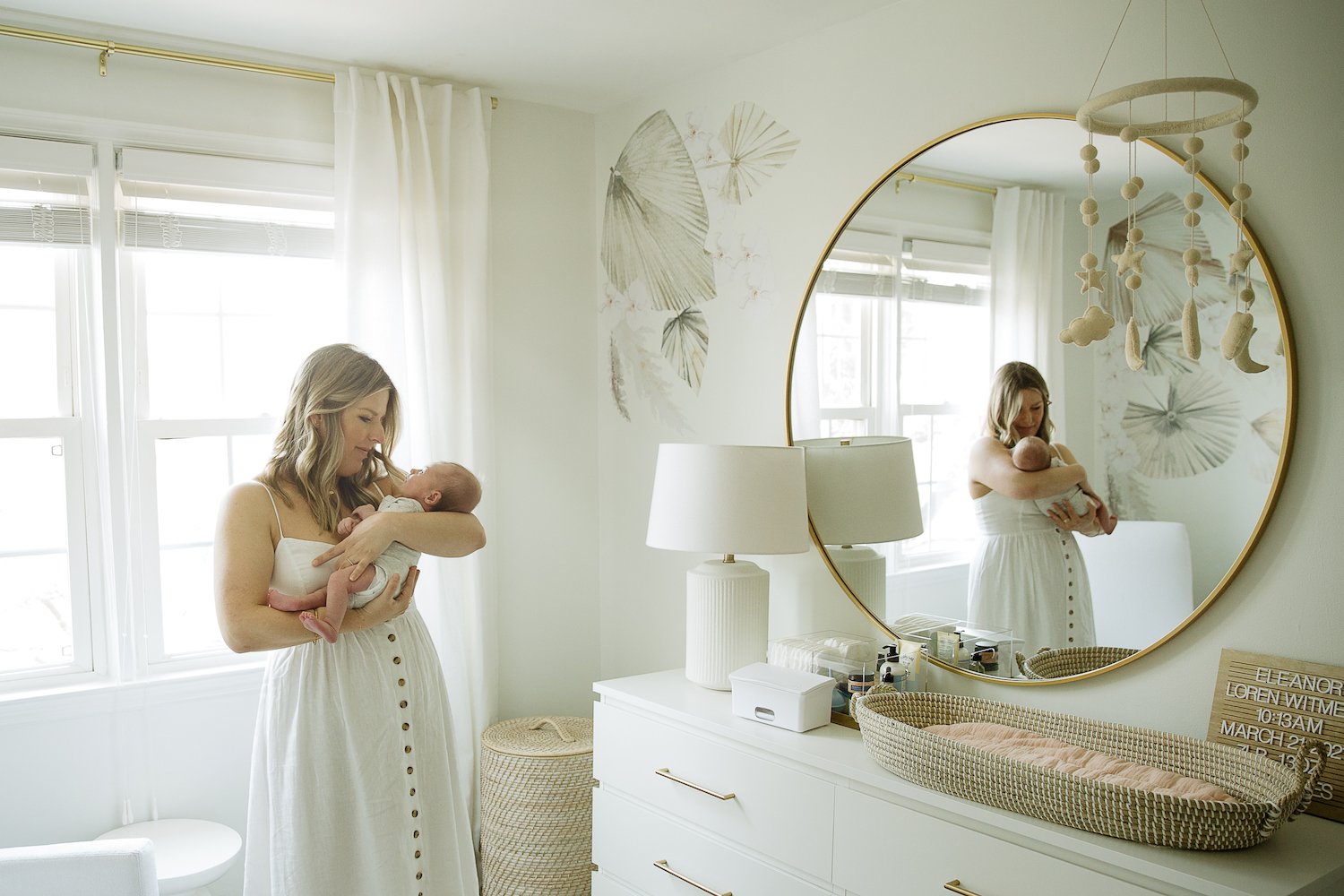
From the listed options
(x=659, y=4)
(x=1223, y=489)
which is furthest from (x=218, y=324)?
(x=1223, y=489)

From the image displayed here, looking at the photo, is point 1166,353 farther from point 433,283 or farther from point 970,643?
point 433,283

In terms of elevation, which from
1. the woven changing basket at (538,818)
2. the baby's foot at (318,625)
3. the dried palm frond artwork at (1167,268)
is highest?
the dried palm frond artwork at (1167,268)

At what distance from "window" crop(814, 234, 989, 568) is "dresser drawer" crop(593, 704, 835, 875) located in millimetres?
649

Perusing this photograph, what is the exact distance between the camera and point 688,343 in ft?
10.5

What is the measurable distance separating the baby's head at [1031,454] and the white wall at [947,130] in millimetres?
454

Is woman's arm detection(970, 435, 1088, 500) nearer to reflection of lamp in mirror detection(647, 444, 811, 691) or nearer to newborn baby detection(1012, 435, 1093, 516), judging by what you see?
newborn baby detection(1012, 435, 1093, 516)

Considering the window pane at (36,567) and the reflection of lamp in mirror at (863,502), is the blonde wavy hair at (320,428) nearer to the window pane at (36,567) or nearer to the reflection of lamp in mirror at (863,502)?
the window pane at (36,567)

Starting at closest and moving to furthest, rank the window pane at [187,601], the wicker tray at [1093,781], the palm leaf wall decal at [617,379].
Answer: the wicker tray at [1093,781], the window pane at [187,601], the palm leaf wall decal at [617,379]

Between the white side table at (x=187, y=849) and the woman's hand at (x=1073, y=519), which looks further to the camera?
the white side table at (x=187, y=849)

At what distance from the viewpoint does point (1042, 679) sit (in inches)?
84.0

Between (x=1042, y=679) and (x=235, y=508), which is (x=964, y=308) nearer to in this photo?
(x=1042, y=679)

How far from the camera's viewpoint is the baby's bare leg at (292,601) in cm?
206

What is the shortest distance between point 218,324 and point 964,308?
7.20ft

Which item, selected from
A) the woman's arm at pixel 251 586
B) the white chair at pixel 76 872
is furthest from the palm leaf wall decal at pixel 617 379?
the white chair at pixel 76 872
